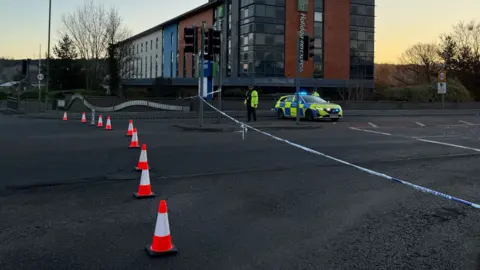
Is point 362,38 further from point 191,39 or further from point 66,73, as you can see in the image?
point 191,39

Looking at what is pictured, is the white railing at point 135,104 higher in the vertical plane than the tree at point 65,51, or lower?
lower

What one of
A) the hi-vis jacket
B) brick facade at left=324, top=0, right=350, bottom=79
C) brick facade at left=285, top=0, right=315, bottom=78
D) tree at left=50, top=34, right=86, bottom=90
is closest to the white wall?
tree at left=50, top=34, right=86, bottom=90

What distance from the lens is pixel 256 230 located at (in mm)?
5160

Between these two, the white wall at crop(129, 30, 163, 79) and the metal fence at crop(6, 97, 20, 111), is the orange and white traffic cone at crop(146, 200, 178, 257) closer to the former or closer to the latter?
the metal fence at crop(6, 97, 20, 111)

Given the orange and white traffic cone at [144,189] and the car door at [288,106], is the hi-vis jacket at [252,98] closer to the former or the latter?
the car door at [288,106]

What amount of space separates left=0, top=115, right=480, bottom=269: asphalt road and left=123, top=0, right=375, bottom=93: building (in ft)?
120

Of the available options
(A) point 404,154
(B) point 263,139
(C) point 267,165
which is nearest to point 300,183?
(C) point 267,165

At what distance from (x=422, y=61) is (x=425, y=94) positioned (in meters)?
31.7

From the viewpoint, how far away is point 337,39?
50.6 meters

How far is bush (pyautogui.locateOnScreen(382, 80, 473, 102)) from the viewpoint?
4278 centimetres

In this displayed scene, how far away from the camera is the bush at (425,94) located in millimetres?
42781

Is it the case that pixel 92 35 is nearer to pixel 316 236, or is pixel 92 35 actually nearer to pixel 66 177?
pixel 66 177

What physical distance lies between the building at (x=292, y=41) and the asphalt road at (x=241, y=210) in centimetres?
3656

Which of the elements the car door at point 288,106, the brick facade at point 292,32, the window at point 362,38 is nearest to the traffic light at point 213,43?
the car door at point 288,106
